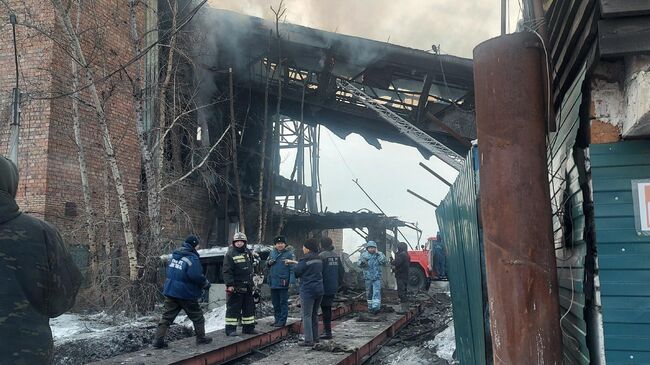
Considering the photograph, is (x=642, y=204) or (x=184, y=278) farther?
(x=184, y=278)

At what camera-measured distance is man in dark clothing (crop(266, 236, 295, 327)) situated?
356 inches

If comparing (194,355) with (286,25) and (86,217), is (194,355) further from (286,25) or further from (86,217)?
(286,25)

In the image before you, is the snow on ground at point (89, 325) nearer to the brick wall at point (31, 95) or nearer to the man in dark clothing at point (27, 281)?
the brick wall at point (31, 95)

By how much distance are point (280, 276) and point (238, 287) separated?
1.09 metres

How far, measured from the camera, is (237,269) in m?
8.19

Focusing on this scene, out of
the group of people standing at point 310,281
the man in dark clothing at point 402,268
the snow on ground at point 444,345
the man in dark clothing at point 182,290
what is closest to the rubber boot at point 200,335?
the man in dark clothing at point 182,290

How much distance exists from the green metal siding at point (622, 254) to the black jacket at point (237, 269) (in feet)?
19.9

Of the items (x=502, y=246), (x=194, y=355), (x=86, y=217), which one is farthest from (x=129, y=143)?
Result: (x=502, y=246)

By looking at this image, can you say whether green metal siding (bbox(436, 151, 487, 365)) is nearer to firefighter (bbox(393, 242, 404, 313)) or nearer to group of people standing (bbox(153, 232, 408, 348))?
group of people standing (bbox(153, 232, 408, 348))

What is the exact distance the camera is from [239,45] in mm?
16547

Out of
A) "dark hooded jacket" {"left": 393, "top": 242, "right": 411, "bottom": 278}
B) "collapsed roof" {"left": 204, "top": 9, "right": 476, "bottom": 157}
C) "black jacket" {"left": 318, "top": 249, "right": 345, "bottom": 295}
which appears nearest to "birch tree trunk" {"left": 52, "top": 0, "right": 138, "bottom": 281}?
"black jacket" {"left": 318, "top": 249, "right": 345, "bottom": 295}

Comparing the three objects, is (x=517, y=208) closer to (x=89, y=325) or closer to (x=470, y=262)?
(x=470, y=262)

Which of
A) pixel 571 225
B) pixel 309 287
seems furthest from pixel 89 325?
pixel 571 225

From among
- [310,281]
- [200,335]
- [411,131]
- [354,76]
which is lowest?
[200,335]
